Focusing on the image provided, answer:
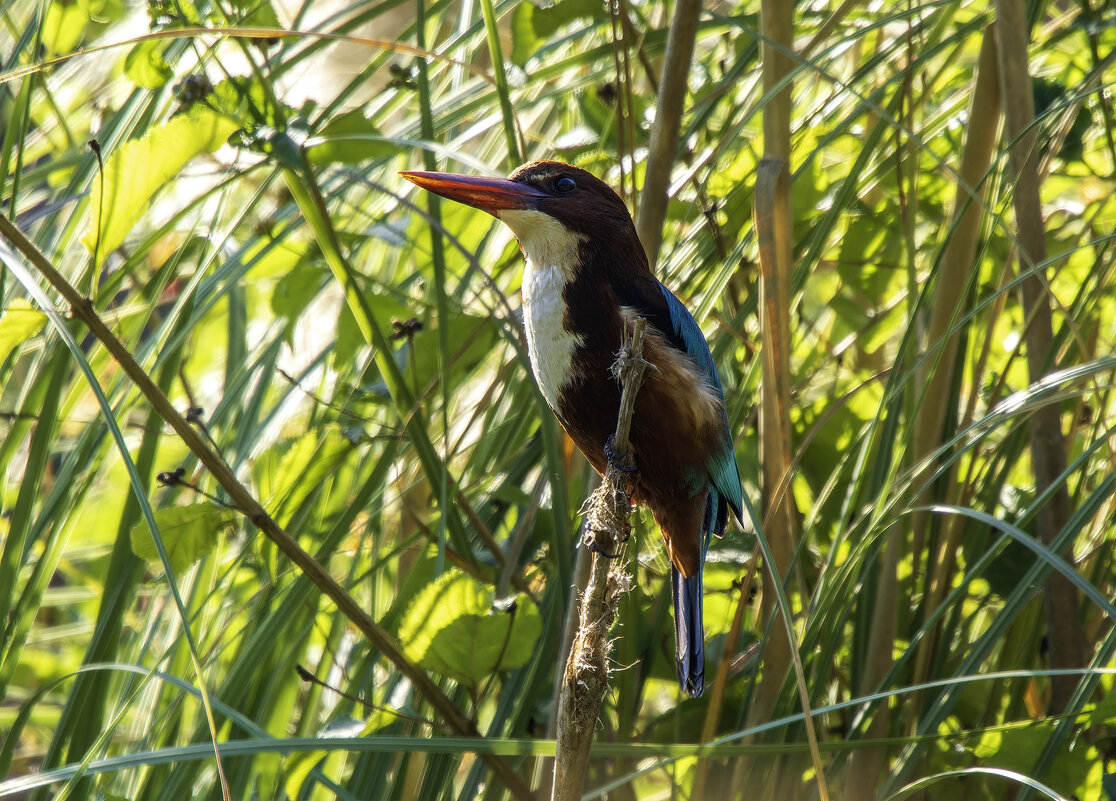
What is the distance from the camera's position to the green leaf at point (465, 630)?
157 centimetres

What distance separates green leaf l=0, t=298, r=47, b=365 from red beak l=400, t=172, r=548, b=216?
0.67 m

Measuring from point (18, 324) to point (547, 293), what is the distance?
2.81ft

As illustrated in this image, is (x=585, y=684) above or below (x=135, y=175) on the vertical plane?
below

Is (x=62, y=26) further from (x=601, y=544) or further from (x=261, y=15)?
(x=601, y=544)

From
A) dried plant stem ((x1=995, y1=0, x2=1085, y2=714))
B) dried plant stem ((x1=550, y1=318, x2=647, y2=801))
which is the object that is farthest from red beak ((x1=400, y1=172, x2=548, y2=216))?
dried plant stem ((x1=995, y1=0, x2=1085, y2=714))

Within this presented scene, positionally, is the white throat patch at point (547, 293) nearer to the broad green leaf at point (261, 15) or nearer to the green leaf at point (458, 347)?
the green leaf at point (458, 347)

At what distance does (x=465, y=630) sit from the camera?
1.58 meters

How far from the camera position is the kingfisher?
180 cm

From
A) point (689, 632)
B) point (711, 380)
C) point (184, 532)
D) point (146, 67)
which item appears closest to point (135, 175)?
point (146, 67)

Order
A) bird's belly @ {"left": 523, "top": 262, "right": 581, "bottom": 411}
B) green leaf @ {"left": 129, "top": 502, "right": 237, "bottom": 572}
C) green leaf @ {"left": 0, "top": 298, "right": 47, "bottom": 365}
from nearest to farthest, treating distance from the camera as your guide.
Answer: green leaf @ {"left": 0, "top": 298, "right": 47, "bottom": 365} < green leaf @ {"left": 129, "top": 502, "right": 237, "bottom": 572} < bird's belly @ {"left": 523, "top": 262, "right": 581, "bottom": 411}

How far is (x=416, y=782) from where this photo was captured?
1.96 m

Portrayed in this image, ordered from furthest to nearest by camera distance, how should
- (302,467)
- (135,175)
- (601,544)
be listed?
(302,467)
(135,175)
(601,544)

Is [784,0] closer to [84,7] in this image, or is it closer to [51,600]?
[84,7]

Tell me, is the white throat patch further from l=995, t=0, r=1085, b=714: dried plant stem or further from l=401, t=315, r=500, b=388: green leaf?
l=995, t=0, r=1085, b=714: dried plant stem
